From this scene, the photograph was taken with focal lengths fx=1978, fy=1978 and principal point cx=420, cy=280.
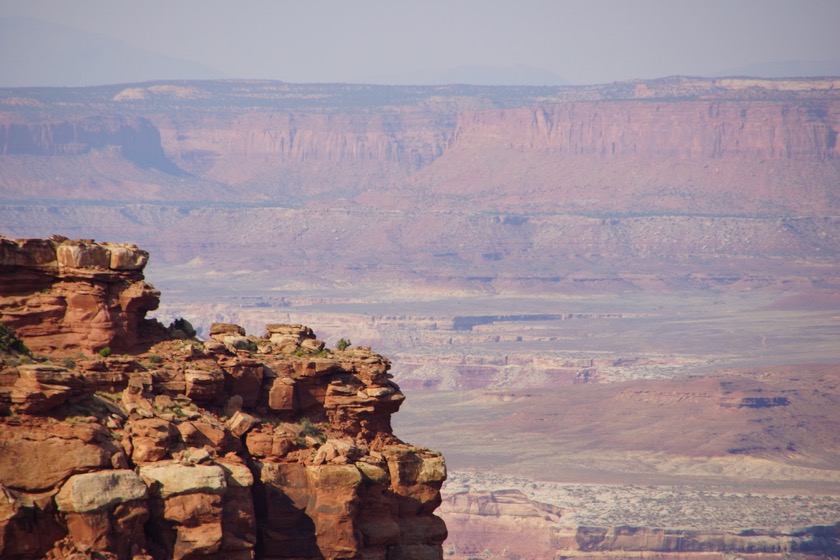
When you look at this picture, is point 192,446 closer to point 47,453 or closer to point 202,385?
point 202,385

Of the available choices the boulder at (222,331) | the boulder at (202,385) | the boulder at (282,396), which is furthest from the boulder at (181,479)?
the boulder at (222,331)

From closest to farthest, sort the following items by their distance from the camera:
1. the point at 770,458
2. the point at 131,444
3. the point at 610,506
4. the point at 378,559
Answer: the point at 131,444 < the point at 378,559 < the point at 610,506 < the point at 770,458

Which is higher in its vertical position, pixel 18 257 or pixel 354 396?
pixel 18 257

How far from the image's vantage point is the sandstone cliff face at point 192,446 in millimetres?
25000

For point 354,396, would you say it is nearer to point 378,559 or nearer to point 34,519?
point 378,559

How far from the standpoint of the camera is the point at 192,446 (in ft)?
88.6

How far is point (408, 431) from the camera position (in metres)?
198

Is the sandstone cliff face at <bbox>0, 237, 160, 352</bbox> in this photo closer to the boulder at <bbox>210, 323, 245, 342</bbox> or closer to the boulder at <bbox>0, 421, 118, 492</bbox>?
the boulder at <bbox>210, 323, 245, 342</bbox>

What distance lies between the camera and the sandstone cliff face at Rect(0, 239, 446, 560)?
25.0m

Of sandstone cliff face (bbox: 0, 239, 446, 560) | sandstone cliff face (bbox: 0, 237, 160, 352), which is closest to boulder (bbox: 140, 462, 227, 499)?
sandstone cliff face (bbox: 0, 239, 446, 560)

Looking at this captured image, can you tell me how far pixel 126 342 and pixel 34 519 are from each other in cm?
573

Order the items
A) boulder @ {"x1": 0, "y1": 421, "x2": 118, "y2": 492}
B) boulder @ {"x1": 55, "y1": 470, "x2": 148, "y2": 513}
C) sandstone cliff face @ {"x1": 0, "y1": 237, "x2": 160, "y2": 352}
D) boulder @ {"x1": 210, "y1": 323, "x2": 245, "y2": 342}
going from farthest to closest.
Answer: boulder @ {"x1": 210, "y1": 323, "x2": 245, "y2": 342} < sandstone cliff face @ {"x1": 0, "y1": 237, "x2": 160, "y2": 352} < boulder @ {"x1": 0, "y1": 421, "x2": 118, "y2": 492} < boulder @ {"x1": 55, "y1": 470, "x2": 148, "y2": 513}

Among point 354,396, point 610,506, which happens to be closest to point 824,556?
point 610,506

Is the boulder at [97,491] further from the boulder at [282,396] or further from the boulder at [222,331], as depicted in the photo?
the boulder at [222,331]
